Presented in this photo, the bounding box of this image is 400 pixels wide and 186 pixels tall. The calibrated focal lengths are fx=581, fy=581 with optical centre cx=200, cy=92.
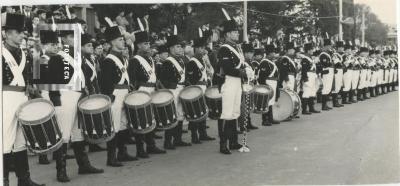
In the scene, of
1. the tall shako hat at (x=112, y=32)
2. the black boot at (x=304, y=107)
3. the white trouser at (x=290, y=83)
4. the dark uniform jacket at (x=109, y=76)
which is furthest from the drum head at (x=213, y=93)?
the black boot at (x=304, y=107)

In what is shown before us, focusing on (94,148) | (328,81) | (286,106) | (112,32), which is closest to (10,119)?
(112,32)

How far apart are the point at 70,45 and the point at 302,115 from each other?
721 centimetres

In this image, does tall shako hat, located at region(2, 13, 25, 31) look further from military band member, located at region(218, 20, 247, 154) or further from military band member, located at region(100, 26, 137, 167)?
military band member, located at region(218, 20, 247, 154)

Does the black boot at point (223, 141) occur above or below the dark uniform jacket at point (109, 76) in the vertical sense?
below

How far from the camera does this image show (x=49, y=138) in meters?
5.67

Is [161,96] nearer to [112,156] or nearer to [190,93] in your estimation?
[190,93]

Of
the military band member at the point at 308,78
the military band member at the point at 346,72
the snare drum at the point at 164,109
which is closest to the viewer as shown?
the snare drum at the point at 164,109

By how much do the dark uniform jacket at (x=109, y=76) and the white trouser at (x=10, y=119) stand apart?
1293 mm

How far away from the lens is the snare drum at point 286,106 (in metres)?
10.9

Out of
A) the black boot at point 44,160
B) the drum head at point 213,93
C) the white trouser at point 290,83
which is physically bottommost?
the black boot at point 44,160

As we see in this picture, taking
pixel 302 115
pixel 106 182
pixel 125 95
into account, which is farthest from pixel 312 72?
pixel 106 182

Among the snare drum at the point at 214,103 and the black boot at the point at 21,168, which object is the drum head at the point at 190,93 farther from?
the black boot at the point at 21,168

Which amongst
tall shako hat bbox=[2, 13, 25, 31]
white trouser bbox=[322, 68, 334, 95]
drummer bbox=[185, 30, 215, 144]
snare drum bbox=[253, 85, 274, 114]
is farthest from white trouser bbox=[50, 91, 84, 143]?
white trouser bbox=[322, 68, 334, 95]

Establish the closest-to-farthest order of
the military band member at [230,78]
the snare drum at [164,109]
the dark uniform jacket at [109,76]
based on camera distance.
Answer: the dark uniform jacket at [109,76] < the snare drum at [164,109] < the military band member at [230,78]
